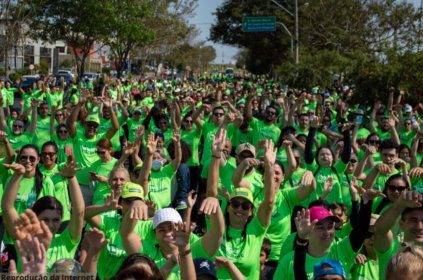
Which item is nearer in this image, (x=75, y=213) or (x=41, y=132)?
(x=75, y=213)

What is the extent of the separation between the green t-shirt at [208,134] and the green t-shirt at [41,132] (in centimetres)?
298

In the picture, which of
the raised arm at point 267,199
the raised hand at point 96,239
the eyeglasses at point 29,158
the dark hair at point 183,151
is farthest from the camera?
the dark hair at point 183,151

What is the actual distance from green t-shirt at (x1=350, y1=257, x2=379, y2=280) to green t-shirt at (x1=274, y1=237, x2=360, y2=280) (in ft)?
0.24

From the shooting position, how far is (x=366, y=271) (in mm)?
3854

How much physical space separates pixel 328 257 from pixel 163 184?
276cm

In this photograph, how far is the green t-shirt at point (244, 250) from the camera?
3.83 m

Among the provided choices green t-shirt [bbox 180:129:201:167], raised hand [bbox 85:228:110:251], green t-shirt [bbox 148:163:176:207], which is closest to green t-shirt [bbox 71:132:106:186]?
green t-shirt [bbox 148:163:176:207]

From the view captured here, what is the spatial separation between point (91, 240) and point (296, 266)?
60.7 inches

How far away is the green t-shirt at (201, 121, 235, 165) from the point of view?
7.83 meters

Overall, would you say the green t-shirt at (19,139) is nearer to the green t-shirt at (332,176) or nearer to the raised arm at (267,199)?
the green t-shirt at (332,176)

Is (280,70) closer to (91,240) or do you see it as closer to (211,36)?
(91,240)

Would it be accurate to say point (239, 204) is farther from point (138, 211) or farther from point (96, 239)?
point (96, 239)

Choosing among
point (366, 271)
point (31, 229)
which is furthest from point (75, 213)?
point (366, 271)

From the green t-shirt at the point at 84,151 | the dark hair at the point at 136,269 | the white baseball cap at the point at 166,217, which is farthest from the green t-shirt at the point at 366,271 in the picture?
the green t-shirt at the point at 84,151
